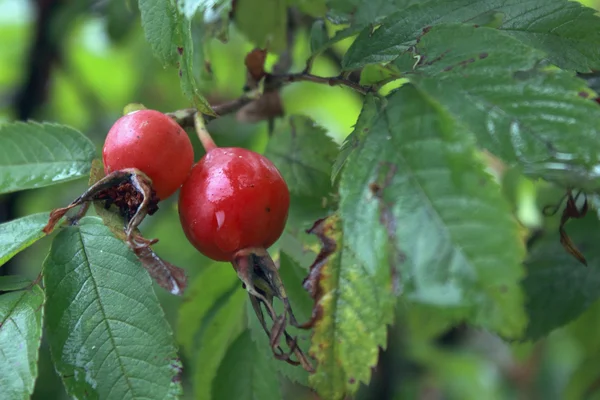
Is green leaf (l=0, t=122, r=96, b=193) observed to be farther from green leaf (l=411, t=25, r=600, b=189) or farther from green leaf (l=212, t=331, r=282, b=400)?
green leaf (l=411, t=25, r=600, b=189)

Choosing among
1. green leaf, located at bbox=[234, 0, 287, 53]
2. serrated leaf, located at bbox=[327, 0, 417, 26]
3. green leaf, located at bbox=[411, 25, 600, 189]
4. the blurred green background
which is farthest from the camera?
the blurred green background

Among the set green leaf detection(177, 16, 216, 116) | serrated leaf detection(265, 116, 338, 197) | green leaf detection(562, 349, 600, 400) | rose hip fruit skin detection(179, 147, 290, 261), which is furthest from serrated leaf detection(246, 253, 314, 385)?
green leaf detection(562, 349, 600, 400)

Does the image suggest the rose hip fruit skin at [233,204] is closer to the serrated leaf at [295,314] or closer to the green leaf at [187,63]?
the green leaf at [187,63]

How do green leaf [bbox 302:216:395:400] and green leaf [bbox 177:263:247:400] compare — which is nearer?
green leaf [bbox 302:216:395:400]

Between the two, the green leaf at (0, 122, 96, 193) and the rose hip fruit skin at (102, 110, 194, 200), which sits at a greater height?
the rose hip fruit skin at (102, 110, 194, 200)

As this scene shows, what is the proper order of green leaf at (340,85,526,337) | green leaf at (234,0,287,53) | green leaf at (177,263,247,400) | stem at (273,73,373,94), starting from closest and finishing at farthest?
green leaf at (340,85,526,337) < stem at (273,73,373,94) < green leaf at (177,263,247,400) < green leaf at (234,0,287,53)

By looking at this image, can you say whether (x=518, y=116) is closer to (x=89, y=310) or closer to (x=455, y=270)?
(x=455, y=270)

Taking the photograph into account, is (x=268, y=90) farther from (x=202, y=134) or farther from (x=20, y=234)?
(x=20, y=234)
